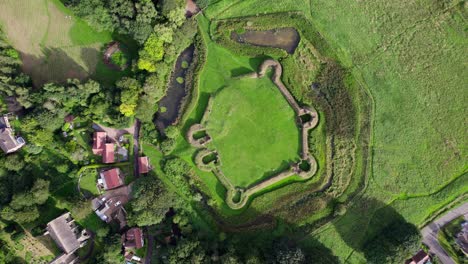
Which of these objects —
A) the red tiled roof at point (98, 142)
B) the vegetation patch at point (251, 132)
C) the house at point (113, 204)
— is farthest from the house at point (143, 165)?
the vegetation patch at point (251, 132)

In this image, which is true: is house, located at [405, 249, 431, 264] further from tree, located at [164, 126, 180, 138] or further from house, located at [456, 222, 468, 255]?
tree, located at [164, 126, 180, 138]

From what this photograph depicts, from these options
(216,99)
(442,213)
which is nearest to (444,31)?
(442,213)

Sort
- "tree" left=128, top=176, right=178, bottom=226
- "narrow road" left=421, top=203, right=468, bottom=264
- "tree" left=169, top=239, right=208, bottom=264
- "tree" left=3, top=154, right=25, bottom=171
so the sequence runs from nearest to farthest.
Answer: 1. "tree" left=169, top=239, right=208, bottom=264
2. "tree" left=128, top=176, right=178, bottom=226
3. "tree" left=3, top=154, right=25, bottom=171
4. "narrow road" left=421, top=203, right=468, bottom=264

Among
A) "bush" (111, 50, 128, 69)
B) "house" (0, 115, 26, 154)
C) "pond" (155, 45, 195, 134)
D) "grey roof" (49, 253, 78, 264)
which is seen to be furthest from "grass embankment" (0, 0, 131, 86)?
"grey roof" (49, 253, 78, 264)

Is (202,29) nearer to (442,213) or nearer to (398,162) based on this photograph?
(398,162)

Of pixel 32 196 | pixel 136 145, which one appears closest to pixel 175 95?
pixel 136 145

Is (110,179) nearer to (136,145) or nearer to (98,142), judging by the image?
(98,142)
